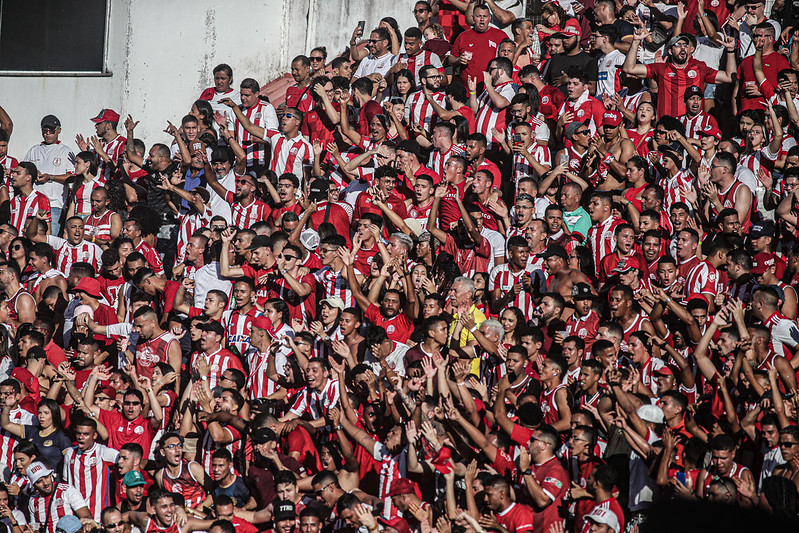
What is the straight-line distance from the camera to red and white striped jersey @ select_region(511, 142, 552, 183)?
11.0 meters

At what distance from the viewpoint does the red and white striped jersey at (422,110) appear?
39.5 feet

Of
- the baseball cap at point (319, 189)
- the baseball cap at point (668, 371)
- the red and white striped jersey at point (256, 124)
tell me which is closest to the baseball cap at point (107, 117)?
the red and white striped jersey at point (256, 124)

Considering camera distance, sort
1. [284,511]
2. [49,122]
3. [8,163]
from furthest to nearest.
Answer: [49,122]
[8,163]
[284,511]

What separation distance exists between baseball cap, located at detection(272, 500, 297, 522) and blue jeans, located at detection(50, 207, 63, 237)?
632 centimetres

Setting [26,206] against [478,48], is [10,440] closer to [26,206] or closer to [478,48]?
[26,206]

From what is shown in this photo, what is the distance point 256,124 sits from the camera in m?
13.0

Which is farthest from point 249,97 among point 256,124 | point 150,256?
point 150,256

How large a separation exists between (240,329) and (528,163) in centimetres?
346

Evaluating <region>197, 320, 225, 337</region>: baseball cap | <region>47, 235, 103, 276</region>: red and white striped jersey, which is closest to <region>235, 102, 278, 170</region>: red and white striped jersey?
<region>47, 235, 103, 276</region>: red and white striped jersey

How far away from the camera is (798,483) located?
671 centimetres

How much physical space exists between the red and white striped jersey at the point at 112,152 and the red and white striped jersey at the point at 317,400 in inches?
218

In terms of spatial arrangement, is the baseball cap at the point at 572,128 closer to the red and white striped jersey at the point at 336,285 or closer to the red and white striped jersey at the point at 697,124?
the red and white striped jersey at the point at 697,124

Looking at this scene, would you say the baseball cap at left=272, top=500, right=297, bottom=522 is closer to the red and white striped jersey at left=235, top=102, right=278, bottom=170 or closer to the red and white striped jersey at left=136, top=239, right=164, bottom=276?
the red and white striped jersey at left=136, top=239, right=164, bottom=276

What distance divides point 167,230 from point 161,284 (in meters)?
1.77
